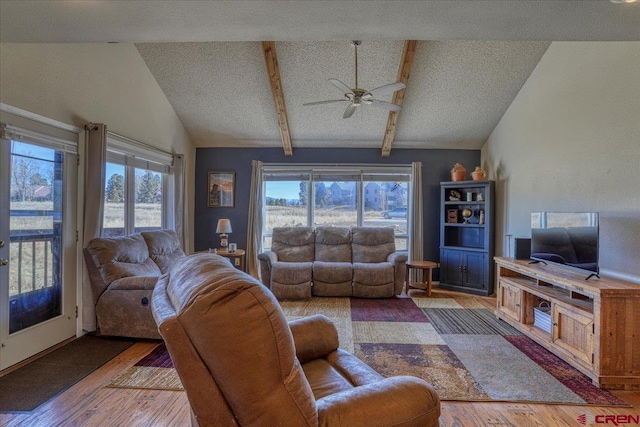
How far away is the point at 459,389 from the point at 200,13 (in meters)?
3.00

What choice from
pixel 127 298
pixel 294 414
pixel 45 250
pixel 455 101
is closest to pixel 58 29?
pixel 45 250

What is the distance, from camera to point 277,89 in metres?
4.79

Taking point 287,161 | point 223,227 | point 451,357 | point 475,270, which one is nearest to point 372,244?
point 475,270

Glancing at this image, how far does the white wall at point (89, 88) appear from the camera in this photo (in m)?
2.82

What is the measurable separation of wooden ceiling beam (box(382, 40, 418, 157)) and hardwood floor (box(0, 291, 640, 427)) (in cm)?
370

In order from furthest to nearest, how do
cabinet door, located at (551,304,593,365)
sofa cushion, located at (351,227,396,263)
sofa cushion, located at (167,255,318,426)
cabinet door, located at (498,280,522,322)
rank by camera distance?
1. sofa cushion, located at (351,227,396,263)
2. cabinet door, located at (498,280,522,322)
3. cabinet door, located at (551,304,593,365)
4. sofa cushion, located at (167,255,318,426)

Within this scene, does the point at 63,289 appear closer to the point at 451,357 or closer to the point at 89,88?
the point at 89,88

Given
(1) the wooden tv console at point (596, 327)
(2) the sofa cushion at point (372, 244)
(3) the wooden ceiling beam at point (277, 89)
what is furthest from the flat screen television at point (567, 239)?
(3) the wooden ceiling beam at point (277, 89)

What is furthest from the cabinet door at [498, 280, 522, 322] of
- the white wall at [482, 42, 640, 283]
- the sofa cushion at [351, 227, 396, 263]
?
the sofa cushion at [351, 227, 396, 263]

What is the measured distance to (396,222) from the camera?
6.37 m

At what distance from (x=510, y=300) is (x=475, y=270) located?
160 centimetres

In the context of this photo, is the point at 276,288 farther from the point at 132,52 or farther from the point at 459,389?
the point at 132,52

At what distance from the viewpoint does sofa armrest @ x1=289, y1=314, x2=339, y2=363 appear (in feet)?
6.10

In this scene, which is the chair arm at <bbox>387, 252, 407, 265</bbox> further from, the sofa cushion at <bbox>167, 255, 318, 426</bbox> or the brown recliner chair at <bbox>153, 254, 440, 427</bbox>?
the sofa cushion at <bbox>167, 255, 318, 426</bbox>
